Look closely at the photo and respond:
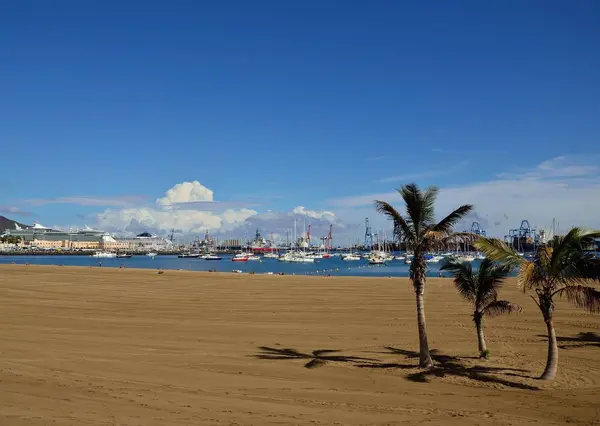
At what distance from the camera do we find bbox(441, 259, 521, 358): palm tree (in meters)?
15.7

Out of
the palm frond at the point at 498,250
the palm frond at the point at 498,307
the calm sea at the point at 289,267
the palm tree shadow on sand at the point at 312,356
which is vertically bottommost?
the calm sea at the point at 289,267

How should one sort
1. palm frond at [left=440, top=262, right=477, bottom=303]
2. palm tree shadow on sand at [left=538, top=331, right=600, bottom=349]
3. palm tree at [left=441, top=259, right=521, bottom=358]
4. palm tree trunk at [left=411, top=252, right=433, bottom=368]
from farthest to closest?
palm tree shadow on sand at [left=538, top=331, right=600, bottom=349] < palm frond at [left=440, top=262, right=477, bottom=303] < palm tree at [left=441, top=259, right=521, bottom=358] < palm tree trunk at [left=411, top=252, right=433, bottom=368]

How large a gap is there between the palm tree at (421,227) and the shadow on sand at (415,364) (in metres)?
0.65

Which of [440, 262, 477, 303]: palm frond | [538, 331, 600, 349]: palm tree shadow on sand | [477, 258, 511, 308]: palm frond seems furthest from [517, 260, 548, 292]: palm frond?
[538, 331, 600, 349]: palm tree shadow on sand

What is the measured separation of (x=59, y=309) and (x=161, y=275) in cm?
3224

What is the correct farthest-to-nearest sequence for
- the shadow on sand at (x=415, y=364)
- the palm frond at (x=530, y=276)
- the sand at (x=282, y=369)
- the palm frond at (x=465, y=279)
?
1. the palm frond at (x=465, y=279)
2. the shadow on sand at (x=415, y=364)
3. the palm frond at (x=530, y=276)
4. the sand at (x=282, y=369)

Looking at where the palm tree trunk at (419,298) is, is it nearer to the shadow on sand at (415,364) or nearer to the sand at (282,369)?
the shadow on sand at (415,364)

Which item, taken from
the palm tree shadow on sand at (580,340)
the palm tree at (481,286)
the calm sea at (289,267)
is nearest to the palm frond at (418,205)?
the palm tree at (481,286)

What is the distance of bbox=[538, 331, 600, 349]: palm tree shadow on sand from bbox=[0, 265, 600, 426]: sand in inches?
2.7

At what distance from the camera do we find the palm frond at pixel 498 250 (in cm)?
1303

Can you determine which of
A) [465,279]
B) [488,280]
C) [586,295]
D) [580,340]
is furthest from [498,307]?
[580,340]

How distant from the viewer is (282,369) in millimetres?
14219

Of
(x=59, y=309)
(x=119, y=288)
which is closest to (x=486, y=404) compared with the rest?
(x=59, y=309)

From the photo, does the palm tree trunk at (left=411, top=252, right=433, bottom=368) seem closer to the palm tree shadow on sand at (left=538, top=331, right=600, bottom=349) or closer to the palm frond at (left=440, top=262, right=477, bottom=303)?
the palm frond at (left=440, top=262, right=477, bottom=303)
